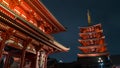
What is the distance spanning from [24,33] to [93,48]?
3049 cm

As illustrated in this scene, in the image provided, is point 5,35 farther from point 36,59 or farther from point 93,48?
point 93,48

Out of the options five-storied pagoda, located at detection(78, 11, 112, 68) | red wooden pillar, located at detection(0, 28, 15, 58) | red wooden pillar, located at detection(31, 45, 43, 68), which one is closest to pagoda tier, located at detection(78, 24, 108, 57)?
five-storied pagoda, located at detection(78, 11, 112, 68)

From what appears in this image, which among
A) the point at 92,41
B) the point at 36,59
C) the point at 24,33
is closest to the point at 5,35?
the point at 24,33

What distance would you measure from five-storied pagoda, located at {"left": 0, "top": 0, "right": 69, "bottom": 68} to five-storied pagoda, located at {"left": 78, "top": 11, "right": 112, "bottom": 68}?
2174cm

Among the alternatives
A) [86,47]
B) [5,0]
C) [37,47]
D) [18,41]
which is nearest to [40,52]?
[37,47]

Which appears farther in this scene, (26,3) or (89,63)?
(89,63)

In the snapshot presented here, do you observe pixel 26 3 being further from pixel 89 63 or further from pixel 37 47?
pixel 89 63

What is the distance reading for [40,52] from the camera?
10109 mm

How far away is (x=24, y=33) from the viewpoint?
6.66 metres

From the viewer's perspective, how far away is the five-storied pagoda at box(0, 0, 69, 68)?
621 centimetres

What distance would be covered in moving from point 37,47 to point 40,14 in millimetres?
2528

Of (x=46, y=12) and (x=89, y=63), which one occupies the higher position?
(x=46, y=12)

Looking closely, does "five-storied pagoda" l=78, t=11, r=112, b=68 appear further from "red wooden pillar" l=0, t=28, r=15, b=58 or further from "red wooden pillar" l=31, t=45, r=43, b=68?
"red wooden pillar" l=0, t=28, r=15, b=58

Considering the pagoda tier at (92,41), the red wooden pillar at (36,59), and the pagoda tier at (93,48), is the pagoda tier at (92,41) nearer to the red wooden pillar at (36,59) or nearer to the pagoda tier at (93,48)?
the pagoda tier at (93,48)
